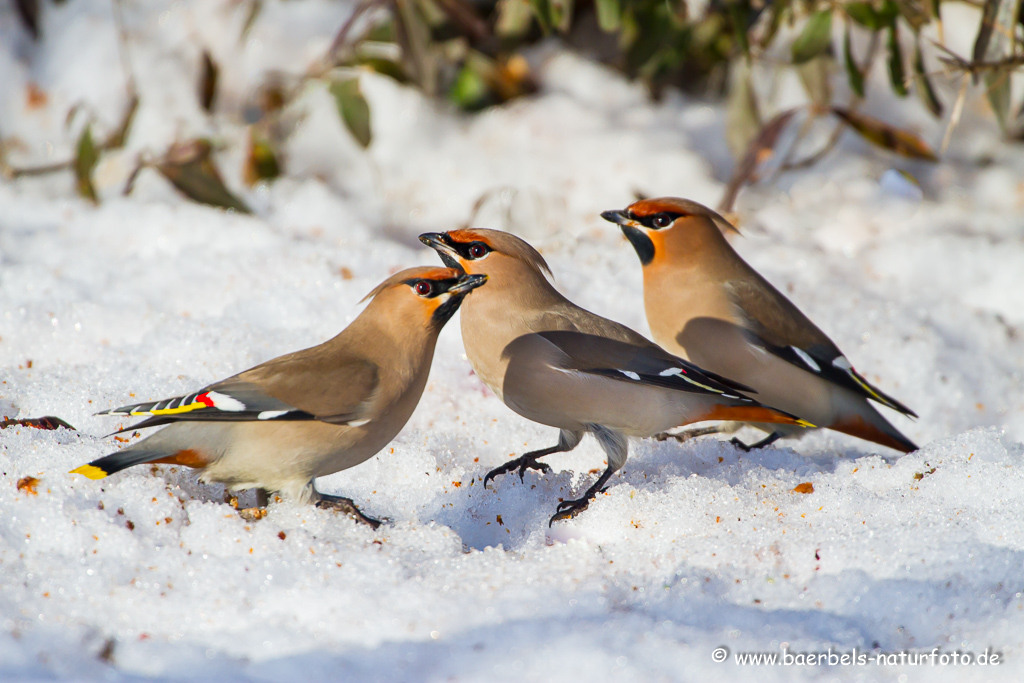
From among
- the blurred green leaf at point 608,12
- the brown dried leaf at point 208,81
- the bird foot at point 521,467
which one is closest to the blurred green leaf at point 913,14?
the blurred green leaf at point 608,12

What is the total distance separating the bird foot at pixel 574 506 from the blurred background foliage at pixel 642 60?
2119 mm

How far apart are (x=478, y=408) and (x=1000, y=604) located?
1.70 meters

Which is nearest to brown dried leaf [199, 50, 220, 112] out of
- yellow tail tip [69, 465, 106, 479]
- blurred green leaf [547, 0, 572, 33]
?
blurred green leaf [547, 0, 572, 33]

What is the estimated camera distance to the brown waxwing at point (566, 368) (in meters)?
2.41

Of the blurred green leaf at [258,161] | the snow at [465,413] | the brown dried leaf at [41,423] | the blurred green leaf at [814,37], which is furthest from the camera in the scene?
the blurred green leaf at [258,161]

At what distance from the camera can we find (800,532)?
220 cm

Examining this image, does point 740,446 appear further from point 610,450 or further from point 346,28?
point 346,28

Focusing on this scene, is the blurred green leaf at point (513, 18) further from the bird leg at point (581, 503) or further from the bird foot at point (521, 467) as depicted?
the bird leg at point (581, 503)

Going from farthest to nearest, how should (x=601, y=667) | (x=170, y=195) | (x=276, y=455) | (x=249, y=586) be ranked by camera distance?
(x=170, y=195) < (x=276, y=455) < (x=249, y=586) < (x=601, y=667)

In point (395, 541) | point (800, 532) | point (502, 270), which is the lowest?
point (395, 541)

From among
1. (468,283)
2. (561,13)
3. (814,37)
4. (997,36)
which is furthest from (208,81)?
(997,36)

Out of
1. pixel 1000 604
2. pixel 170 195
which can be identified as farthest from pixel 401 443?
pixel 170 195

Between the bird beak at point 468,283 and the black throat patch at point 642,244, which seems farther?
the black throat patch at point 642,244

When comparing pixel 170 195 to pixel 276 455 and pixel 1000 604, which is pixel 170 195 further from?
pixel 1000 604
